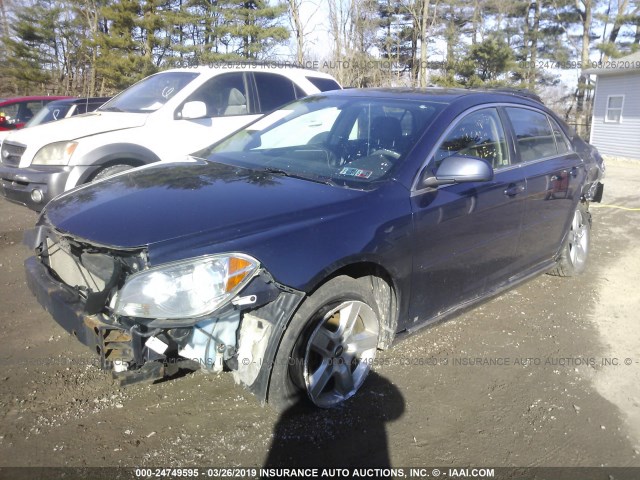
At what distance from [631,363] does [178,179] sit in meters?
3.31

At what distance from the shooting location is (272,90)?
7340 mm

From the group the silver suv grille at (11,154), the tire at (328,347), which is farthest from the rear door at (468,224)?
the silver suv grille at (11,154)

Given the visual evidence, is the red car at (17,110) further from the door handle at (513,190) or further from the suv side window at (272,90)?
the door handle at (513,190)

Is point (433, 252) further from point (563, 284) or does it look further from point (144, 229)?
point (563, 284)

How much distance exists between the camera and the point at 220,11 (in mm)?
28781

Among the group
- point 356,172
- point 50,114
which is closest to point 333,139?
point 356,172

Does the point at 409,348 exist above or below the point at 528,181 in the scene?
below

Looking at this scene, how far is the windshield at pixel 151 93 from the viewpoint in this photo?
6.60 metres

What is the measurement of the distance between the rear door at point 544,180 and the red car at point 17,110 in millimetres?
10452

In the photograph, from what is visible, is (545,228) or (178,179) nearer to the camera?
(178,179)

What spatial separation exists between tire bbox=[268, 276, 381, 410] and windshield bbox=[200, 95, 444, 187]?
0.70 metres

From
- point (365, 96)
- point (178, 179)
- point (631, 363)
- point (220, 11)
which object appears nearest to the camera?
point (178, 179)

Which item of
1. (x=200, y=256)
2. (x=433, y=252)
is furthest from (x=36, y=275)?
(x=433, y=252)

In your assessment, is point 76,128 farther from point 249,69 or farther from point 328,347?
point 328,347
